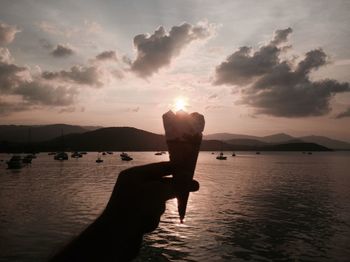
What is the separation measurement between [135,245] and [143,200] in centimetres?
37

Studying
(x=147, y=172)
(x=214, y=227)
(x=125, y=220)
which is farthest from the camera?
(x=214, y=227)

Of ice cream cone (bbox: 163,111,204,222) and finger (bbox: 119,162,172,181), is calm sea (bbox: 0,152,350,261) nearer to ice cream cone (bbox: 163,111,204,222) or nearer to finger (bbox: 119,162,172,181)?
ice cream cone (bbox: 163,111,204,222)

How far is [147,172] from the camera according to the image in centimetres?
302

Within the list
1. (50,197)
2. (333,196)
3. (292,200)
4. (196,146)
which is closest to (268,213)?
(292,200)

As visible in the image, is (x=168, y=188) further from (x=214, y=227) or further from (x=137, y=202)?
(x=214, y=227)

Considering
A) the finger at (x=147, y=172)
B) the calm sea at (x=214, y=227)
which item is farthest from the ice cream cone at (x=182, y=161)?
the calm sea at (x=214, y=227)

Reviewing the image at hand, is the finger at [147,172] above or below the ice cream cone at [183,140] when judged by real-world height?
below

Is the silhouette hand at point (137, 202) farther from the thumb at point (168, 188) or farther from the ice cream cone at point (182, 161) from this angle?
the ice cream cone at point (182, 161)

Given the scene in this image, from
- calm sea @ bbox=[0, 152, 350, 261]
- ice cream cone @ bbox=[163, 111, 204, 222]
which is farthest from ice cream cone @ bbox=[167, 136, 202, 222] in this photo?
calm sea @ bbox=[0, 152, 350, 261]

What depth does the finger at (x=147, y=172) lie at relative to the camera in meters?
2.95

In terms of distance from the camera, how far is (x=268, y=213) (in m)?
48.7

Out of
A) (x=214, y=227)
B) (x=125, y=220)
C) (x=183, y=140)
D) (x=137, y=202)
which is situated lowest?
(x=214, y=227)

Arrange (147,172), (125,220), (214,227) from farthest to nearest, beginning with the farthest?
(214,227) → (147,172) → (125,220)

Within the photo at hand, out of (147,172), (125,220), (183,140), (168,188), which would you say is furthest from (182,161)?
(125,220)
